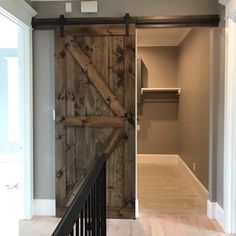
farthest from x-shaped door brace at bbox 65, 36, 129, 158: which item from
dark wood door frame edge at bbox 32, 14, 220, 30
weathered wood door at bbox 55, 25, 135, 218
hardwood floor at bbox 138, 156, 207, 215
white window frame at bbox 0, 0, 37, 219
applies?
hardwood floor at bbox 138, 156, 207, 215

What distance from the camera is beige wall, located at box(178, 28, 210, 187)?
4.56 m

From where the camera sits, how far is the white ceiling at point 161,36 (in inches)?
249

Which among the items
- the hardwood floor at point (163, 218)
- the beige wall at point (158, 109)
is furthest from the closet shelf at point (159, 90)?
the hardwood floor at point (163, 218)

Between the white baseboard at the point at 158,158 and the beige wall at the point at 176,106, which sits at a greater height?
the beige wall at the point at 176,106

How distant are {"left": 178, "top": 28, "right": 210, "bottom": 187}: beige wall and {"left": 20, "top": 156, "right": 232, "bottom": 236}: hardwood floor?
37cm

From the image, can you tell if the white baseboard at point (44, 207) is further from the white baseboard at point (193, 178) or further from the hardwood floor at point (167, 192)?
the white baseboard at point (193, 178)

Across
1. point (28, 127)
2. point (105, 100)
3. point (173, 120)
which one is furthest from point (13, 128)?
point (173, 120)

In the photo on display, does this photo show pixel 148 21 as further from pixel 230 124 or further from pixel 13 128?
pixel 13 128

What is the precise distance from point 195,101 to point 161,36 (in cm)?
212

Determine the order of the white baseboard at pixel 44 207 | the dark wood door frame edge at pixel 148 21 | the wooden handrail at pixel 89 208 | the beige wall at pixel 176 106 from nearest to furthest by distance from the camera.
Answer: the wooden handrail at pixel 89 208, the dark wood door frame edge at pixel 148 21, the white baseboard at pixel 44 207, the beige wall at pixel 176 106

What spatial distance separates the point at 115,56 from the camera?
3.86 meters

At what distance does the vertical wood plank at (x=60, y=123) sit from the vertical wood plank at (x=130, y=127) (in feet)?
A: 2.34

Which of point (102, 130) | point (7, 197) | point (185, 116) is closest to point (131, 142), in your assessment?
point (102, 130)

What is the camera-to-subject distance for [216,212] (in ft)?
12.5
